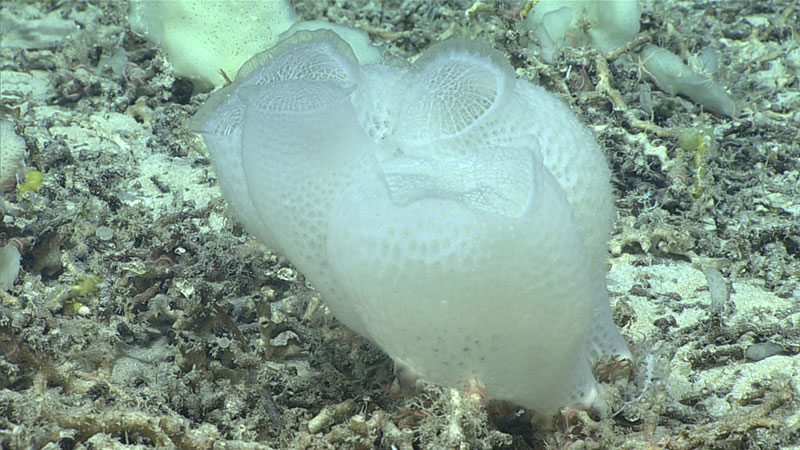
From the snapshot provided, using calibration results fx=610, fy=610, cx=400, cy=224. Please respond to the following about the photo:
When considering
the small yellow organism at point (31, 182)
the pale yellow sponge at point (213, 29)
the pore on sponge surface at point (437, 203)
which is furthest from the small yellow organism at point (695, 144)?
the small yellow organism at point (31, 182)

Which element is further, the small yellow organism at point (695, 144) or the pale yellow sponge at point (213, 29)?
the pale yellow sponge at point (213, 29)

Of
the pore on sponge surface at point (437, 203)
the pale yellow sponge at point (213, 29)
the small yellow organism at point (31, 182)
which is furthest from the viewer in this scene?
the pale yellow sponge at point (213, 29)

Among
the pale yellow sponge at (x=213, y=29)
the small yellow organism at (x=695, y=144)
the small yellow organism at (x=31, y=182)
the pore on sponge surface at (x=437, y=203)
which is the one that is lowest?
the small yellow organism at (x=31, y=182)

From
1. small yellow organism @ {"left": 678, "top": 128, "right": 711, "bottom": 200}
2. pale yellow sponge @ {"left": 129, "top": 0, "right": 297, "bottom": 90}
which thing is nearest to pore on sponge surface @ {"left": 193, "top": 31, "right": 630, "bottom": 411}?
small yellow organism @ {"left": 678, "top": 128, "right": 711, "bottom": 200}

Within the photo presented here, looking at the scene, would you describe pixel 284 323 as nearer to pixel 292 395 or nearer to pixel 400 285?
pixel 292 395

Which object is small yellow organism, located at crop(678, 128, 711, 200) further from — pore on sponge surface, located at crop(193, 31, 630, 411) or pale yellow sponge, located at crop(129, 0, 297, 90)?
pale yellow sponge, located at crop(129, 0, 297, 90)

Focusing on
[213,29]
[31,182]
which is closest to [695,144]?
[213,29]

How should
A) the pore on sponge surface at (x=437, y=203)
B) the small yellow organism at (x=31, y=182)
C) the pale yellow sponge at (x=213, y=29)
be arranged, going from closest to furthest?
the pore on sponge surface at (x=437, y=203)
the small yellow organism at (x=31, y=182)
the pale yellow sponge at (x=213, y=29)

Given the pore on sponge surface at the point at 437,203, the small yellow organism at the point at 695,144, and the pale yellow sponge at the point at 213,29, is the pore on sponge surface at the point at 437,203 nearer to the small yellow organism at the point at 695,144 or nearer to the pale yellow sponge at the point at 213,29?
the small yellow organism at the point at 695,144

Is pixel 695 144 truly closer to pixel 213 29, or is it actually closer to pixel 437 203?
pixel 437 203

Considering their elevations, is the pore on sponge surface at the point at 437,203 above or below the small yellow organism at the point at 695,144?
above
